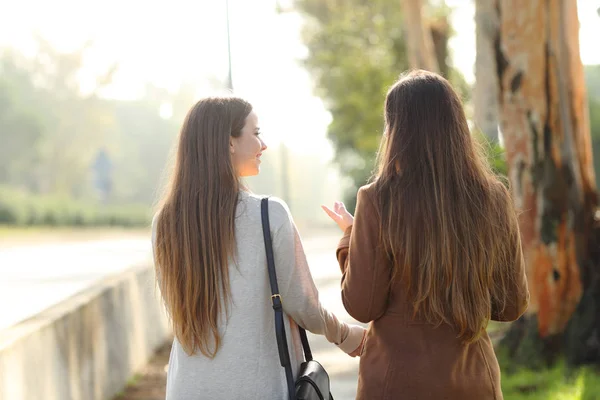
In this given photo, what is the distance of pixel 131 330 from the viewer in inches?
328

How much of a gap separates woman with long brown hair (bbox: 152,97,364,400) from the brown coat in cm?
29

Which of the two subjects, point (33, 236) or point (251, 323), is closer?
point (251, 323)

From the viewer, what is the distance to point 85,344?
6.52 m

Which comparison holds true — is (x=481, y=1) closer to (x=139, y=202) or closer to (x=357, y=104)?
(x=357, y=104)

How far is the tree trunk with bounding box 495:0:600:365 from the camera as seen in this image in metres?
7.37

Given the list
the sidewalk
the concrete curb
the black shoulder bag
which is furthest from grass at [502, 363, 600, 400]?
the black shoulder bag

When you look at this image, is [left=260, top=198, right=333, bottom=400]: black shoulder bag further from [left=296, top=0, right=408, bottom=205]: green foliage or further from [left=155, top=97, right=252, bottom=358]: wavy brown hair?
[left=296, top=0, right=408, bottom=205]: green foliage

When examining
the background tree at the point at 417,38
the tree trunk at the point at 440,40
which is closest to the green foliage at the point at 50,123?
the tree trunk at the point at 440,40

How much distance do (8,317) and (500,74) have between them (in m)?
6.75

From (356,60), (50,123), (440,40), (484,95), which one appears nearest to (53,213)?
(356,60)

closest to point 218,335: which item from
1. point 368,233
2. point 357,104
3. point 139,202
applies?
point 368,233

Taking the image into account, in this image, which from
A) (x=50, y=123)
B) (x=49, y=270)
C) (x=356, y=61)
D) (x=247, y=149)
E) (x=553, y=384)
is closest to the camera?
(x=247, y=149)

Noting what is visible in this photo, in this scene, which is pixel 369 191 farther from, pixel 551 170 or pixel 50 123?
pixel 50 123

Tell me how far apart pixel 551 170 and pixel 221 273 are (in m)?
4.64
